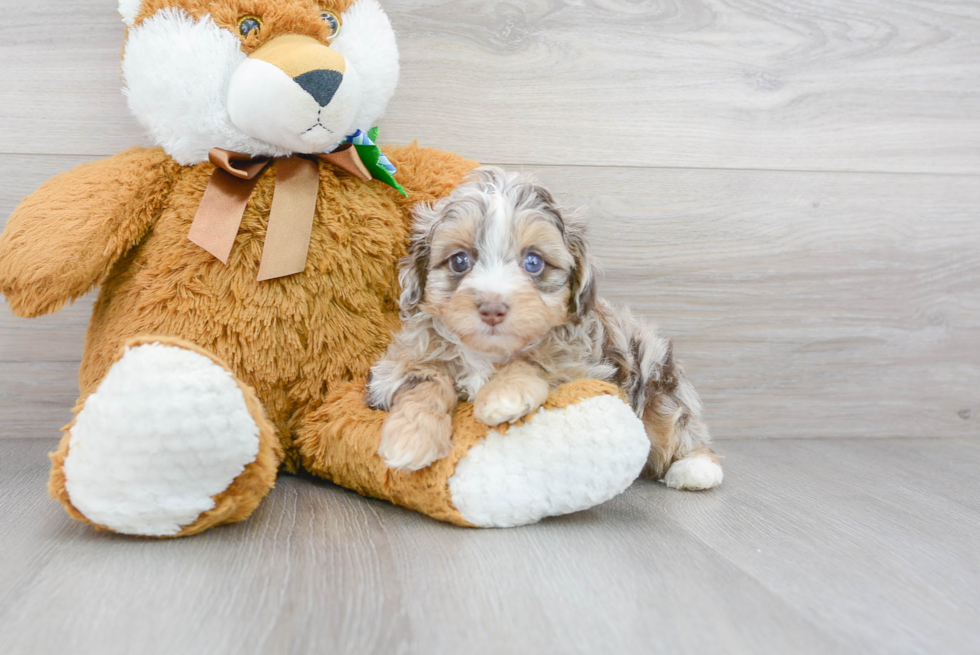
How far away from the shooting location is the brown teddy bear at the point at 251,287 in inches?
50.0

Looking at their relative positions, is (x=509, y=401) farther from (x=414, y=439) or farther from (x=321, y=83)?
(x=321, y=83)

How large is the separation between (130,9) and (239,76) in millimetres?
310

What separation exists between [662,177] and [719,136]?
0.69 feet

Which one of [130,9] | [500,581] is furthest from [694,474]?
[130,9]

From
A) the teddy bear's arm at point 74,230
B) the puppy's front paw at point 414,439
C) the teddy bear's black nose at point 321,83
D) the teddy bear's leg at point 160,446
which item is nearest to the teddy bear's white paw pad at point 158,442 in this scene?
the teddy bear's leg at point 160,446

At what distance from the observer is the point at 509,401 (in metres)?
1.41

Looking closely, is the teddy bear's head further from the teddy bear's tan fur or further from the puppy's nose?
the puppy's nose

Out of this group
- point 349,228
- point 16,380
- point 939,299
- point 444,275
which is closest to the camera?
point 444,275

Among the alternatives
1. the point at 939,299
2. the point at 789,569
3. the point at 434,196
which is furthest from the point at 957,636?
the point at 939,299

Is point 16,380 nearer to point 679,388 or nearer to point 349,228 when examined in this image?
point 349,228

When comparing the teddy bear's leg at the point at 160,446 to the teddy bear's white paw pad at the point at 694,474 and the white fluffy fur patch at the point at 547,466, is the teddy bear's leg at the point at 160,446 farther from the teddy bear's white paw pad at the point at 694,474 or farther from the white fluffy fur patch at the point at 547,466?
the teddy bear's white paw pad at the point at 694,474

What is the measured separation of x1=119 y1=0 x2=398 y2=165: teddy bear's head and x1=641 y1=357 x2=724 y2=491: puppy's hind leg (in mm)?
957

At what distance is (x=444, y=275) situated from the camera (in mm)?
1525

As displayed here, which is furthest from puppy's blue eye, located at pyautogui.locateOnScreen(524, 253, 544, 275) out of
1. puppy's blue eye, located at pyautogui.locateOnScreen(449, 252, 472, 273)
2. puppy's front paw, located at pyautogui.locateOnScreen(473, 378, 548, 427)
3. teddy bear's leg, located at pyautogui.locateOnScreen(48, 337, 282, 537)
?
teddy bear's leg, located at pyautogui.locateOnScreen(48, 337, 282, 537)
